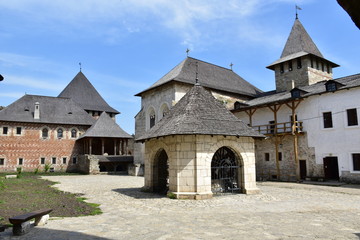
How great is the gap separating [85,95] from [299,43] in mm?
28704

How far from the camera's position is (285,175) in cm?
2034

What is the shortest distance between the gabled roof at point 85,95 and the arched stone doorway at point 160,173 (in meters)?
27.4

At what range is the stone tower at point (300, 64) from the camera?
25297mm

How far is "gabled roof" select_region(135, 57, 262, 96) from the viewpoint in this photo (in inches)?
947

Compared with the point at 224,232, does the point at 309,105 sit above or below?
above

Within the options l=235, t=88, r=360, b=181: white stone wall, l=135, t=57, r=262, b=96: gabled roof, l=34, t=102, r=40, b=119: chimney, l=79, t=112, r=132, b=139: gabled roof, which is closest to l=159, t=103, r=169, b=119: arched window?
l=135, t=57, r=262, b=96: gabled roof

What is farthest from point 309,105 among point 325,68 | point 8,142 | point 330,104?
point 8,142

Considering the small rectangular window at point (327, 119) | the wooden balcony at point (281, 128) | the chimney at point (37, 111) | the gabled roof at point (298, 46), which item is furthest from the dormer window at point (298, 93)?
the chimney at point (37, 111)

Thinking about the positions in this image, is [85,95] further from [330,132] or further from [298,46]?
[330,132]

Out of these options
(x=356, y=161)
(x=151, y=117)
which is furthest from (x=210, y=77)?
(x=356, y=161)

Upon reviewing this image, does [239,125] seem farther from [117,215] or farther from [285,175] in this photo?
[285,175]

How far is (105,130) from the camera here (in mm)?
30734

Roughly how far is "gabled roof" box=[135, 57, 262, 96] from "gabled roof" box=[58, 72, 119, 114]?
554 inches

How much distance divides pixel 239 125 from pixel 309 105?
1022 cm
